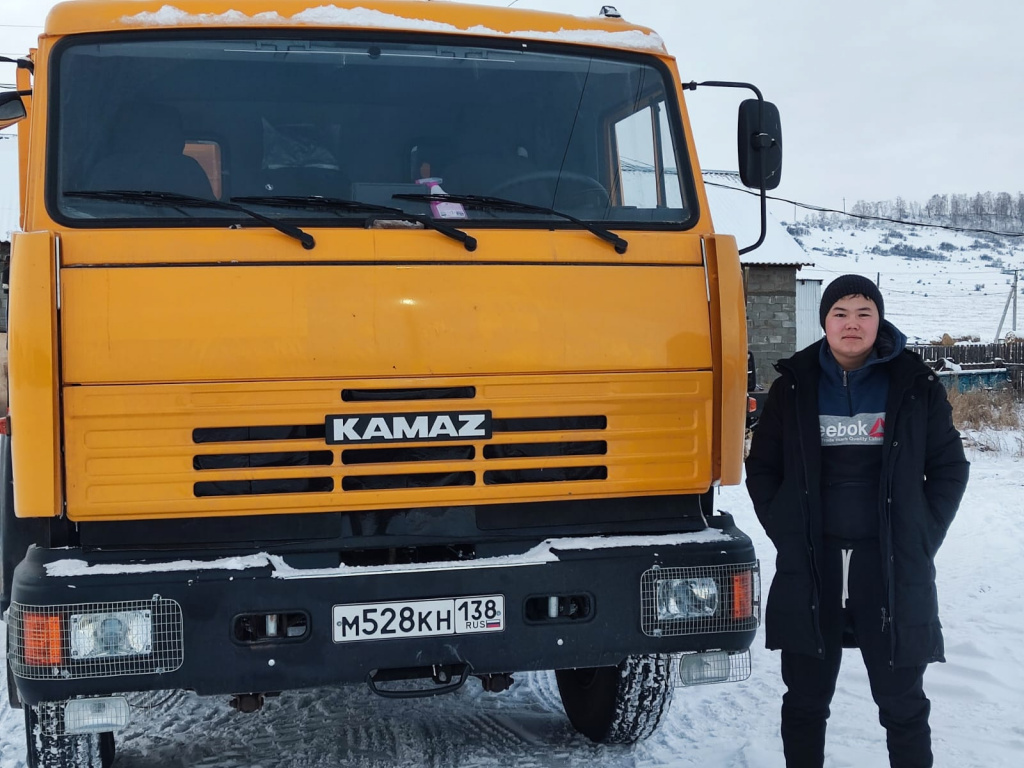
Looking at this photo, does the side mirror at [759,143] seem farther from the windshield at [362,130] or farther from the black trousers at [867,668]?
the black trousers at [867,668]

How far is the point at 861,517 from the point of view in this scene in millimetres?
3162

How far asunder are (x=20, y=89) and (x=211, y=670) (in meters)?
2.24

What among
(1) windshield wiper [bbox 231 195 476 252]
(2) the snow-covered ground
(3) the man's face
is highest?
(1) windshield wiper [bbox 231 195 476 252]

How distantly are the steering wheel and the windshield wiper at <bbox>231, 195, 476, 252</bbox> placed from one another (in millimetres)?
315

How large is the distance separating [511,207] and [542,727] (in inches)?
89.4

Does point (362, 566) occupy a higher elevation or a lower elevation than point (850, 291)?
lower

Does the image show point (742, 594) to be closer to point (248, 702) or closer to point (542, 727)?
point (542, 727)

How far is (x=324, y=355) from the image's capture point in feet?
9.96

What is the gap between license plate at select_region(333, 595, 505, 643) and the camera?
3.02 meters

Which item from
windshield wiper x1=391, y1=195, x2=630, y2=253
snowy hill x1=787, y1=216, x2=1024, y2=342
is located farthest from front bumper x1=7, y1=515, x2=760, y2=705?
snowy hill x1=787, y1=216, x2=1024, y2=342

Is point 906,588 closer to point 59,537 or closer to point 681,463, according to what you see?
point 681,463

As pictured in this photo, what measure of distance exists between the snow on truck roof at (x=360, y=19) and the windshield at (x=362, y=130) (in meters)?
0.05

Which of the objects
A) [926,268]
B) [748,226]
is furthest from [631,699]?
[926,268]

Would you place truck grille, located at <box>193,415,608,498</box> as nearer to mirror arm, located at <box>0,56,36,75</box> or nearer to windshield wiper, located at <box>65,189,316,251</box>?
windshield wiper, located at <box>65,189,316,251</box>
